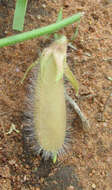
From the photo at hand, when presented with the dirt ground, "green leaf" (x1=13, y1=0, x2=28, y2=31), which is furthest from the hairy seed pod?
"green leaf" (x1=13, y1=0, x2=28, y2=31)

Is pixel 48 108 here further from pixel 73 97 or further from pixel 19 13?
pixel 19 13

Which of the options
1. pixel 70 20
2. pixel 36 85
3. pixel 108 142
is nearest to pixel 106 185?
pixel 108 142

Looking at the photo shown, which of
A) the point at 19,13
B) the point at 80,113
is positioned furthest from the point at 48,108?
the point at 19,13

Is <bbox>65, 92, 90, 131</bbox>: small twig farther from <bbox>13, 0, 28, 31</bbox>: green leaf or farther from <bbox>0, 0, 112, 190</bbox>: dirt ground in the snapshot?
<bbox>13, 0, 28, 31</bbox>: green leaf

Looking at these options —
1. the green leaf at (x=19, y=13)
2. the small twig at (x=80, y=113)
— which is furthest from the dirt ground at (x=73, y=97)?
the green leaf at (x=19, y=13)

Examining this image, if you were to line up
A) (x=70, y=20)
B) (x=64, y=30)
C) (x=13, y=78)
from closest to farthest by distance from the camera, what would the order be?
(x=70, y=20) < (x=13, y=78) < (x=64, y=30)

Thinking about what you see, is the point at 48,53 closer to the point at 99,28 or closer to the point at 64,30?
the point at 64,30

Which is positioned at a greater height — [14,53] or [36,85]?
[14,53]
